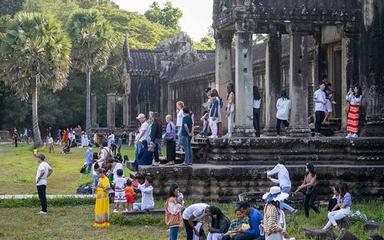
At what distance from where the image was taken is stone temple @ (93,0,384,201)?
17734mm

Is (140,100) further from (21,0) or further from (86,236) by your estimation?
(86,236)

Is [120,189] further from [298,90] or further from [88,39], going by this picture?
[88,39]

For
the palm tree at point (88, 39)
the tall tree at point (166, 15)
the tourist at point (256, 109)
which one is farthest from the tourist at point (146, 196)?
the tall tree at point (166, 15)

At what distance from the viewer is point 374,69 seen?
19.6 metres

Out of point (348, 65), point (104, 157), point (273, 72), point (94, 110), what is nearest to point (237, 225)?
point (104, 157)

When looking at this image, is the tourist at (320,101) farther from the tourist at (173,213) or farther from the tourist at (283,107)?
the tourist at (173,213)

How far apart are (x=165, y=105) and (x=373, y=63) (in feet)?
114

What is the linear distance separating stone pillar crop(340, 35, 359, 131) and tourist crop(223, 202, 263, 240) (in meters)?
9.90

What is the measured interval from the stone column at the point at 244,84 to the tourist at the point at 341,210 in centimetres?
512

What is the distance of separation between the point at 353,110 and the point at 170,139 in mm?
4625

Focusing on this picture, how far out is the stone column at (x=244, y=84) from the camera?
1891cm

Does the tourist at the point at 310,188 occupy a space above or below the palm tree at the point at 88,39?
below

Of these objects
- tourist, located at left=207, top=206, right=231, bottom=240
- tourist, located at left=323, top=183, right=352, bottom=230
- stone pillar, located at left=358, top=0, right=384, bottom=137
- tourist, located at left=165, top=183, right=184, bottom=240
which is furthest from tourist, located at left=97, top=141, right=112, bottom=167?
tourist, located at left=207, top=206, right=231, bottom=240

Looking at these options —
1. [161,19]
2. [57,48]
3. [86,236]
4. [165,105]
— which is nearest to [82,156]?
[57,48]
